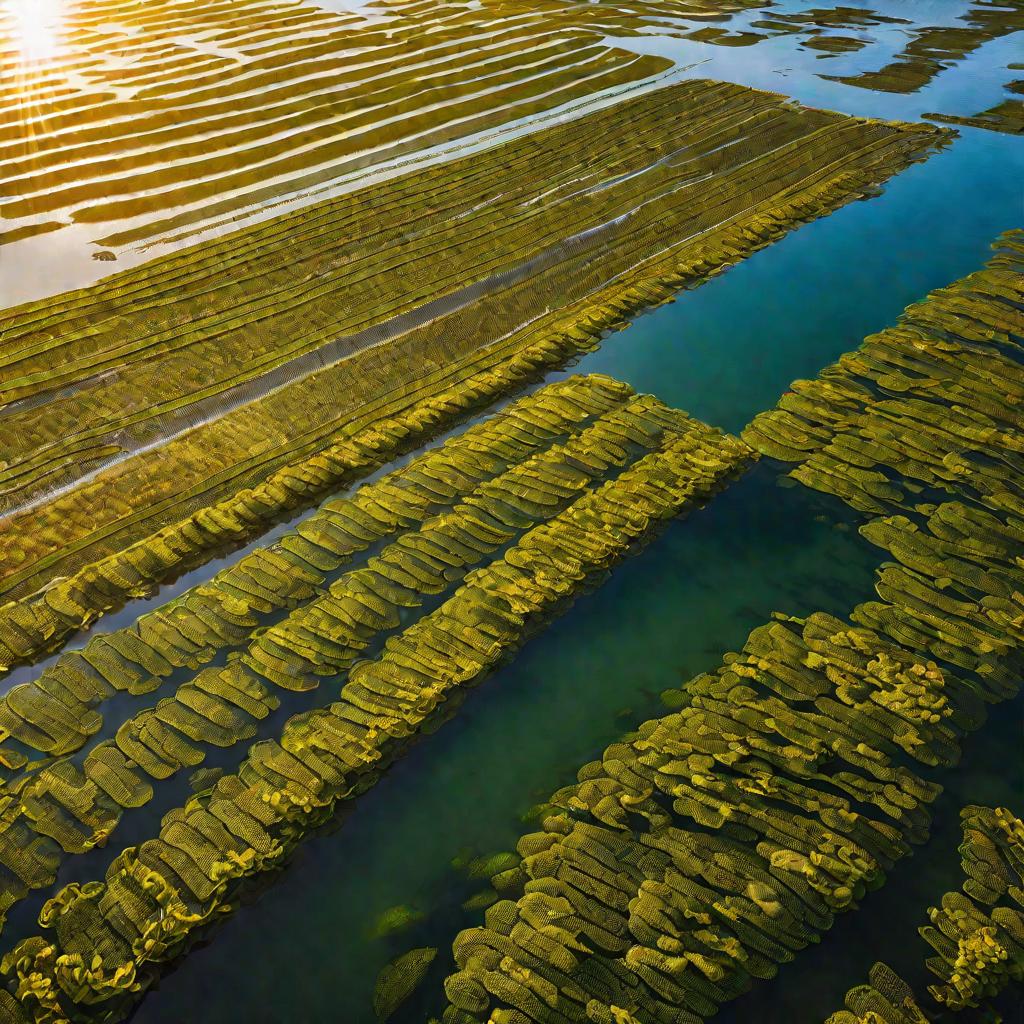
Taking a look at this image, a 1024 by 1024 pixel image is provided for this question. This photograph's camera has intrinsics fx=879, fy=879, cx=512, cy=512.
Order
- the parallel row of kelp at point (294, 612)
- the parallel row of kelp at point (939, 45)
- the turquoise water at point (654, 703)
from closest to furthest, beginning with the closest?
the turquoise water at point (654, 703) → the parallel row of kelp at point (294, 612) → the parallel row of kelp at point (939, 45)

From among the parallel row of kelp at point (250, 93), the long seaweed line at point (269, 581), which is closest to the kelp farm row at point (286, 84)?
the parallel row of kelp at point (250, 93)

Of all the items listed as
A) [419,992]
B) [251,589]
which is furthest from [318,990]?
[251,589]

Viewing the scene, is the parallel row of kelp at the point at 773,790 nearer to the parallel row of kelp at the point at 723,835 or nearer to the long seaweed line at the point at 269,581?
the parallel row of kelp at the point at 723,835

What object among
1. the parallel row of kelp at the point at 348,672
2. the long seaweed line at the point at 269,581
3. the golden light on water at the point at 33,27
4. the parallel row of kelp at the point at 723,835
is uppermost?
the golden light on water at the point at 33,27

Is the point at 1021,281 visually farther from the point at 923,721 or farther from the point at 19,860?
the point at 19,860

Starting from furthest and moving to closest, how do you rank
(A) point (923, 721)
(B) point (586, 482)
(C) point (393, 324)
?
(C) point (393, 324)
(B) point (586, 482)
(A) point (923, 721)

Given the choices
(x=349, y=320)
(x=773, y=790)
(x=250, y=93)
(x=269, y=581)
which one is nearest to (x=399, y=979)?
(x=773, y=790)

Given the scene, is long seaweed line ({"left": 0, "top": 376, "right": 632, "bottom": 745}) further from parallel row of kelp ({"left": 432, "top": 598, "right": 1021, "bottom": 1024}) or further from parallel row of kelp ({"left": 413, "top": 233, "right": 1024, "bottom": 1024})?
parallel row of kelp ({"left": 432, "top": 598, "right": 1021, "bottom": 1024})

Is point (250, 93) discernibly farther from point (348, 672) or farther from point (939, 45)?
point (939, 45)
